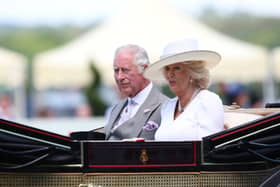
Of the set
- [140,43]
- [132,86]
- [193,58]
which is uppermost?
[140,43]

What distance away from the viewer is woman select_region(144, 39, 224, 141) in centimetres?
446

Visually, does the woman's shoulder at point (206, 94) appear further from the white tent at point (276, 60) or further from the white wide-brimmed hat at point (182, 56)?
the white tent at point (276, 60)

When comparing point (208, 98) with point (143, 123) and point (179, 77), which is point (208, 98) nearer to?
point (179, 77)

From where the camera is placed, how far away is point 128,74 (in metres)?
5.54

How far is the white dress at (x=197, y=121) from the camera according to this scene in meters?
4.45

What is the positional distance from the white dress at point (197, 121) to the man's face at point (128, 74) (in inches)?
39.5

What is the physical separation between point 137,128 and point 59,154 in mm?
999

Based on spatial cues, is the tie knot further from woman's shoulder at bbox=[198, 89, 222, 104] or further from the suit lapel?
woman's shoulder at bbox=[198, 89, 222, 104]

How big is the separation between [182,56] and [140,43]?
995 centimetres

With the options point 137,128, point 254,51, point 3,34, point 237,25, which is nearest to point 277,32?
point 237,25

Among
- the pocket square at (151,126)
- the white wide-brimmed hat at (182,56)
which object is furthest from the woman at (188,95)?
the pocket square at (151,126)

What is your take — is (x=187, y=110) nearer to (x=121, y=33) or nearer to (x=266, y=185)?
(x=266, y=185)

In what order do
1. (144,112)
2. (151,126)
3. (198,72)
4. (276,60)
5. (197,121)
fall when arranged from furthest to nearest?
(276,60), (144,112), (151,126), (198,72), (197,121)

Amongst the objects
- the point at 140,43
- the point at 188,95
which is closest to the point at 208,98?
the point at 188,95
